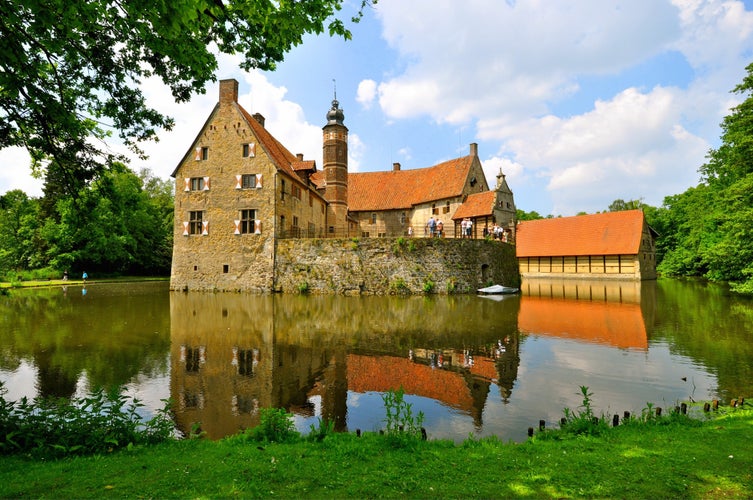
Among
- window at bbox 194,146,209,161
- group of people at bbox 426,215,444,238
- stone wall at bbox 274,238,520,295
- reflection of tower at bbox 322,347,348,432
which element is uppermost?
window at bbox 194,146,209,161

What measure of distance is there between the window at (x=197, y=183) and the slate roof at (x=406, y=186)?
13.4m

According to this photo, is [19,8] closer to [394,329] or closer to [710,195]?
[394,329]

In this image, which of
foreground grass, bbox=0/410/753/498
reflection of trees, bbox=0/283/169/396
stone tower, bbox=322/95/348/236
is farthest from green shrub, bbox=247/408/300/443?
stone tower, bbox=322/95/348/236

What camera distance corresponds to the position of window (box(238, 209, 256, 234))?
2681 cm

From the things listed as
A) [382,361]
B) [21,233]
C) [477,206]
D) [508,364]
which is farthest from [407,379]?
[21,233]

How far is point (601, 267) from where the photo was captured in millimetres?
38875

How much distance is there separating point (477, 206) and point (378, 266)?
57.9 ft

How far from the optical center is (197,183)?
27.8 metres

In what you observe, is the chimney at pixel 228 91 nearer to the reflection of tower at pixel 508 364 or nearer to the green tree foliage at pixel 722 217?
the reflection of tower at pixel 508 364

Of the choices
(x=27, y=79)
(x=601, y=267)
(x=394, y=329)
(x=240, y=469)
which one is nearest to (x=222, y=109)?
(x=394, y=329)

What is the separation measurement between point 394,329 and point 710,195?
4308 cm

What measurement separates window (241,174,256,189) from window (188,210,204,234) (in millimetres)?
3790

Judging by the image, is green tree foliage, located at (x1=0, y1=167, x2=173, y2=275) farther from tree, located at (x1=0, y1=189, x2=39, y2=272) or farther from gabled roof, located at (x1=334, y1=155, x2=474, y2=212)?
gabled roof, located at (x1=334, y1=155, x2=474, y2=212)

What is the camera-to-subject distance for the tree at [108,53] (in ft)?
14.6
